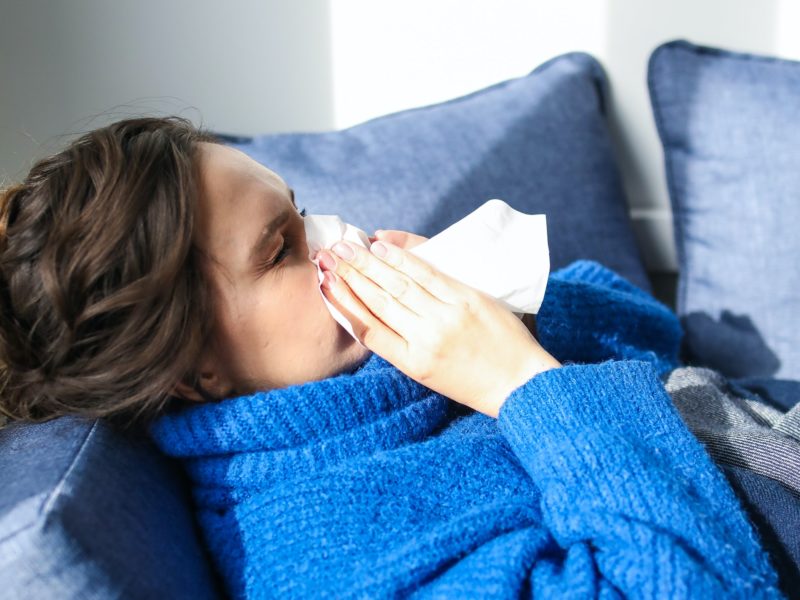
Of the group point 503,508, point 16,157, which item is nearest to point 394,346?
point 503,508

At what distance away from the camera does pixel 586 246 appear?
149 cm

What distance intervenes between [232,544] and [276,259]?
1.02ft

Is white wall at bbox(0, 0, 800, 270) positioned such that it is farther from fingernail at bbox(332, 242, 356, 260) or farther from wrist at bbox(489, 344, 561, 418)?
wrist at bbox(489, 344, 561, 418)

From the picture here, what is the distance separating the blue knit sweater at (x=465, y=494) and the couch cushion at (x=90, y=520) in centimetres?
7

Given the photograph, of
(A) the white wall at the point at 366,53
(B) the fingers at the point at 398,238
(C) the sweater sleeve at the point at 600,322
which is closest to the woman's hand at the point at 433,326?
(B) the fingers at the point at 398,238

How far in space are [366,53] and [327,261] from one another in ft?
2.79

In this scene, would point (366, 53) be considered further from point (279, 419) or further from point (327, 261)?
point (279, 419)

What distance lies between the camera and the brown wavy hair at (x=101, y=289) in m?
0.81

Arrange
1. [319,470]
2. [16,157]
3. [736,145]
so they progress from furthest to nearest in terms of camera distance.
Answer: [736,145], [16,157], [319,470]

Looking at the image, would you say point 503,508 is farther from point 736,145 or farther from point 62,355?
point 736,145

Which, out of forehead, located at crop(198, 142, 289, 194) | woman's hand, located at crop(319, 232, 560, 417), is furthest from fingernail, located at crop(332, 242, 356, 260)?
forehead, located at crop(198, 142, 289, 194)

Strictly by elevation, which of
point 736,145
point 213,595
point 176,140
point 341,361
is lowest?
point 213,595

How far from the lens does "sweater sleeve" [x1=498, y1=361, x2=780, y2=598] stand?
0.73 metres

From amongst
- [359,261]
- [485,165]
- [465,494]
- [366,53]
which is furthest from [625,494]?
[366,53]
